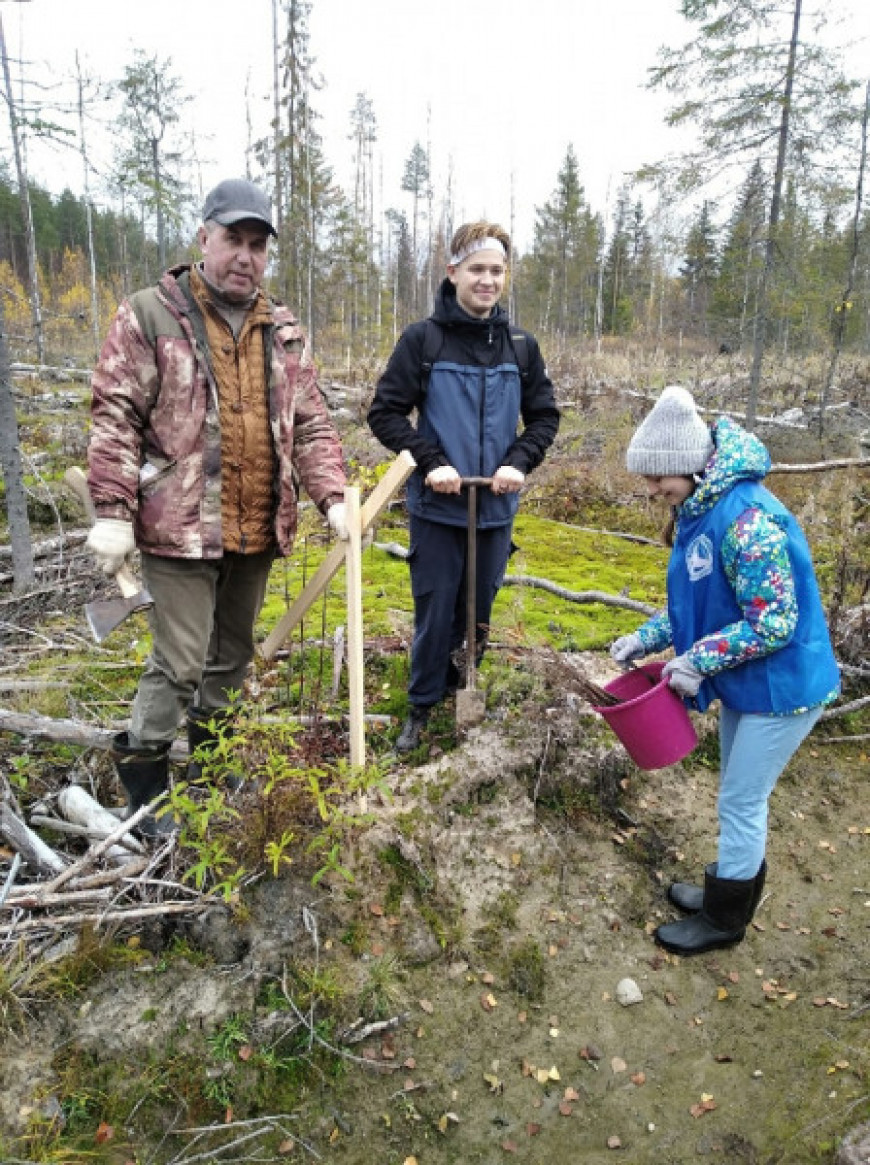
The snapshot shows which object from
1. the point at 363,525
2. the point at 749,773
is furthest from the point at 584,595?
the point at 363,525

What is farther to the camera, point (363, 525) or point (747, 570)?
point (363, 525)

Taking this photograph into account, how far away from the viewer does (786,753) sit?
8.62 ft

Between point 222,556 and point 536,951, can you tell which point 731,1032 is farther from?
point 222,556

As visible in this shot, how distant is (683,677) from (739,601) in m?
0.33

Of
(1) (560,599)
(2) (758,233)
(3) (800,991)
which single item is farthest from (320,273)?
(3) (800,991)

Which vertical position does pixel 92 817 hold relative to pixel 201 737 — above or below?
below

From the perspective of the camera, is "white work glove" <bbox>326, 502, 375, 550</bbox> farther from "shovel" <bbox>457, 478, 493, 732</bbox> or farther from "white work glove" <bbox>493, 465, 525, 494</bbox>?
"white work glove" <bbox>493, 465, 525, 494</bbox>

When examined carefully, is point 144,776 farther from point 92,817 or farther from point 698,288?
point 698,288

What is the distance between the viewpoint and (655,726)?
267cm

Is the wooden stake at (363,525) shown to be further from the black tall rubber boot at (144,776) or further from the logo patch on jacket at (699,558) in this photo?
the logo patch on jacket at (699,558)

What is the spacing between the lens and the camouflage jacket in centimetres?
239

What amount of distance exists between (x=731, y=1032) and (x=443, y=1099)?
1119 millimetres

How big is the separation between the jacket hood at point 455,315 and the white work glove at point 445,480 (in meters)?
0.65

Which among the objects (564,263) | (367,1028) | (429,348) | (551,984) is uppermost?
(564,263)
